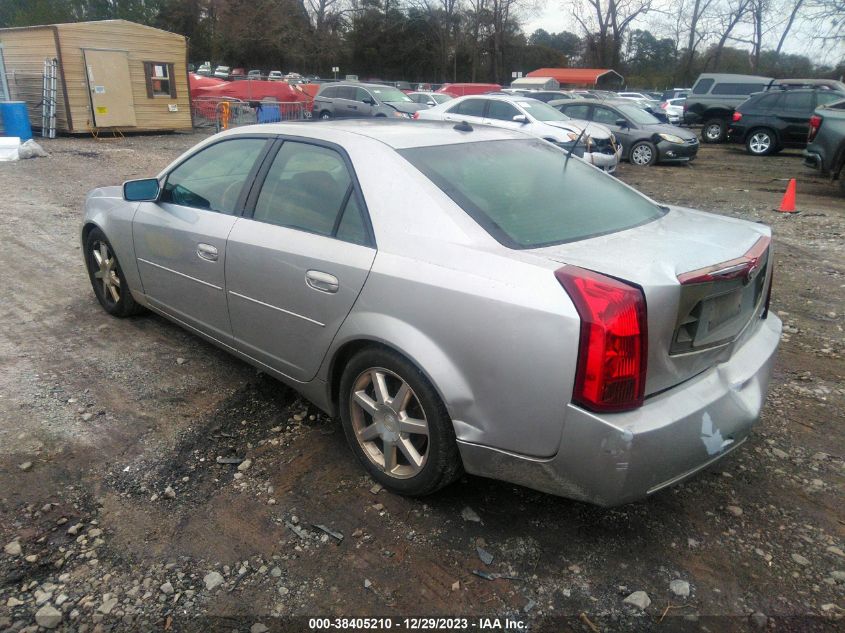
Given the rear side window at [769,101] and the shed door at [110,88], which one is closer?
the rear side window at [769,101]

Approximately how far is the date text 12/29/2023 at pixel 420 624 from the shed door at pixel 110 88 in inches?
753

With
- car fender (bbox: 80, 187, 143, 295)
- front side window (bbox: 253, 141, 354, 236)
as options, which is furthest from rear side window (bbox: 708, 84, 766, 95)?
front side window (bbox: 253, 141, 354, 236)

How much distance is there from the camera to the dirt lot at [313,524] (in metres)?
2.33

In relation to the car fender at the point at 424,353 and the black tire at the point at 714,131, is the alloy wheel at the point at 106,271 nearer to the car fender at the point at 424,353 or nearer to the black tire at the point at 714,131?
the car fender at the point at 424,353

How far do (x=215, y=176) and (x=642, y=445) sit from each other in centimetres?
287

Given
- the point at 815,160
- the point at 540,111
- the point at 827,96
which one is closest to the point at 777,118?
the point at 827,96

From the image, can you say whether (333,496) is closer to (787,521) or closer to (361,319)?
(361,319)

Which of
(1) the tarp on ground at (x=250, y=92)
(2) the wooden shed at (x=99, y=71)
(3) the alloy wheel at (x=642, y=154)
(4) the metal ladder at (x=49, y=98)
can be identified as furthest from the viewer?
(1) the tarp on ground at (x=250, y=92)

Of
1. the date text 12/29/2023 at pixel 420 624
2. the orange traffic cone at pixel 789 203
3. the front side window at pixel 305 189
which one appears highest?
the front side window at pixel 305 189

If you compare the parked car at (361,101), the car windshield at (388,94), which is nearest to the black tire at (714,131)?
the parked car at (361,101)

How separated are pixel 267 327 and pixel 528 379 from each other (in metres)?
1.55

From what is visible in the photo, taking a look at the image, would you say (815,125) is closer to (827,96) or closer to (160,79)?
(827,96)

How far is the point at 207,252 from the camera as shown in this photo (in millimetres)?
3592

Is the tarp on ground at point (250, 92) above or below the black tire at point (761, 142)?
above
